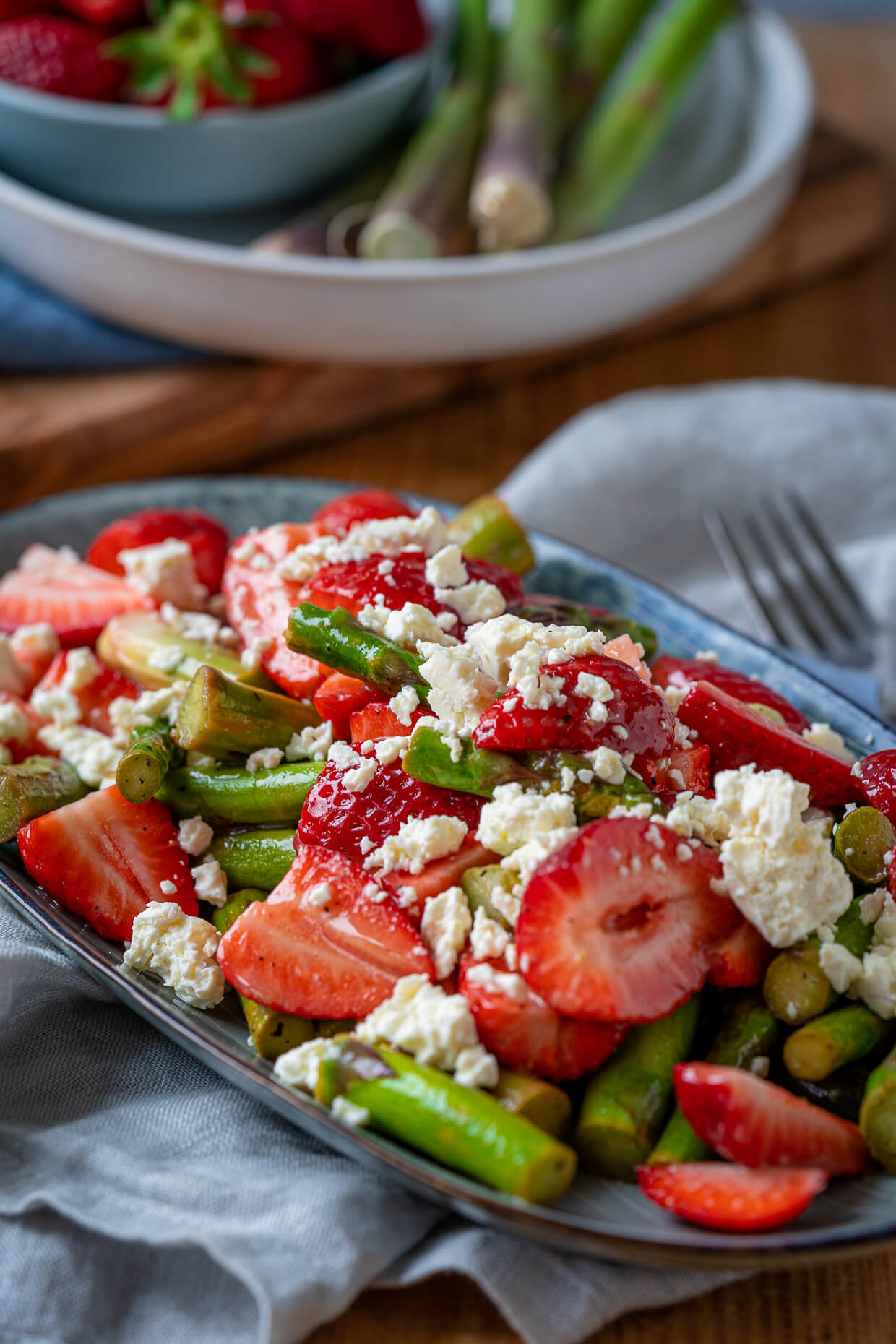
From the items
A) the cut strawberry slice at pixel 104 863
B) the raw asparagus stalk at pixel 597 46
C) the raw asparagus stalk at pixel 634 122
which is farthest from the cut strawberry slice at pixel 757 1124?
the raw asparagus stalk at pixel 597 46

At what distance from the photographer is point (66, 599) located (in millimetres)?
2217

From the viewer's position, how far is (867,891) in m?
1.66

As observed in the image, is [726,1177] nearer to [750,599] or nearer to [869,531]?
[750,599]

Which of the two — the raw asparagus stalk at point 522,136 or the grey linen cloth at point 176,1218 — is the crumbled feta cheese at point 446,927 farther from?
the raw asparagus stalk at point 522,136

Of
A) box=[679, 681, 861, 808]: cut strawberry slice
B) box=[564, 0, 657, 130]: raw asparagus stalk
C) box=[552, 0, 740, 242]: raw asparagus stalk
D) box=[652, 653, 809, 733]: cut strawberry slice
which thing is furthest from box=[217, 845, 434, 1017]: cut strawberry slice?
box=[564, 0, 657, 130]: raw asparagus stalk

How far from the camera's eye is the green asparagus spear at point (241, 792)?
5.90 feet

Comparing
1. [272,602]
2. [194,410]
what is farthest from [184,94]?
[272,602]

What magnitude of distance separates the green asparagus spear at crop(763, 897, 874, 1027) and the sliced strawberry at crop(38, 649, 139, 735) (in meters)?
1.02

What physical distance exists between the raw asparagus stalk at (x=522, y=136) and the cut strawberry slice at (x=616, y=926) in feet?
7.45

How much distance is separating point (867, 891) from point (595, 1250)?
1.89 feet

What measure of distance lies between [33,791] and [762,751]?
97cm

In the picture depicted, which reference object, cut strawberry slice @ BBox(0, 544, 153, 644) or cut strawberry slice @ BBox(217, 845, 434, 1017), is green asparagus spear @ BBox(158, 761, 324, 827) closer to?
cut strawberry slice @ BBox(217, 845, 434, 1017)

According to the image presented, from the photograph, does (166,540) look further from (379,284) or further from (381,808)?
(379,284)

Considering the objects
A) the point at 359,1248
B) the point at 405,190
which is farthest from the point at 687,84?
the point at 359,1248
